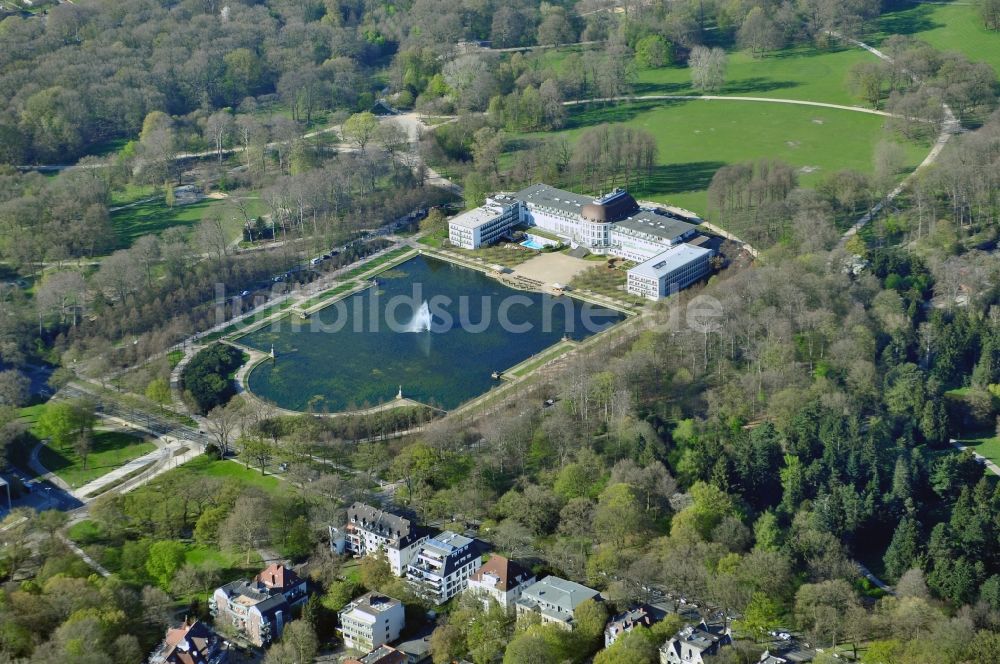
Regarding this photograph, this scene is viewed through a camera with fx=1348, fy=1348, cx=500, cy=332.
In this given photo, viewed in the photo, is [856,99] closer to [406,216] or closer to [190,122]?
[406,216]

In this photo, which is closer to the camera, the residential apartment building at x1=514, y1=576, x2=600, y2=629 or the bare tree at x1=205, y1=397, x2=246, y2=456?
the residential apartment building at x1=514, y1=576, x2=600, y2=629

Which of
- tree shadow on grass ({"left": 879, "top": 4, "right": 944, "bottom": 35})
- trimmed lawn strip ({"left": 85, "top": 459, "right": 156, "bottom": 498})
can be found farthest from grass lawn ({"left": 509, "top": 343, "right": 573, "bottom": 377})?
tree shadow on grass ({"left": 879, "top": 4, "right": 944, "bottom": 35})

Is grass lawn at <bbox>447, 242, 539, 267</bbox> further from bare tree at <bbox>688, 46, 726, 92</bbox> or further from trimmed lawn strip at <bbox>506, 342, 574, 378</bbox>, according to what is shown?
bare tree at <bbox>688, 46, 726, 92</bbox>

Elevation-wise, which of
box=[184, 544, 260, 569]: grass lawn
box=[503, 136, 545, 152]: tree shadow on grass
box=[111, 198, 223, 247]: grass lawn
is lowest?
box=[184, 544, 260, 569]: grass lawn

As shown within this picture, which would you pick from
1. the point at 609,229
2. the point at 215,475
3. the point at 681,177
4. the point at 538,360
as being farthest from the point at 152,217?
the point at 681,177

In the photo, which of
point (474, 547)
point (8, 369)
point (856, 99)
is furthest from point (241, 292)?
point (856, 99)

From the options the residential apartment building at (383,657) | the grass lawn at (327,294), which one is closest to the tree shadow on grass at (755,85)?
the grass lawn at (327,294)
